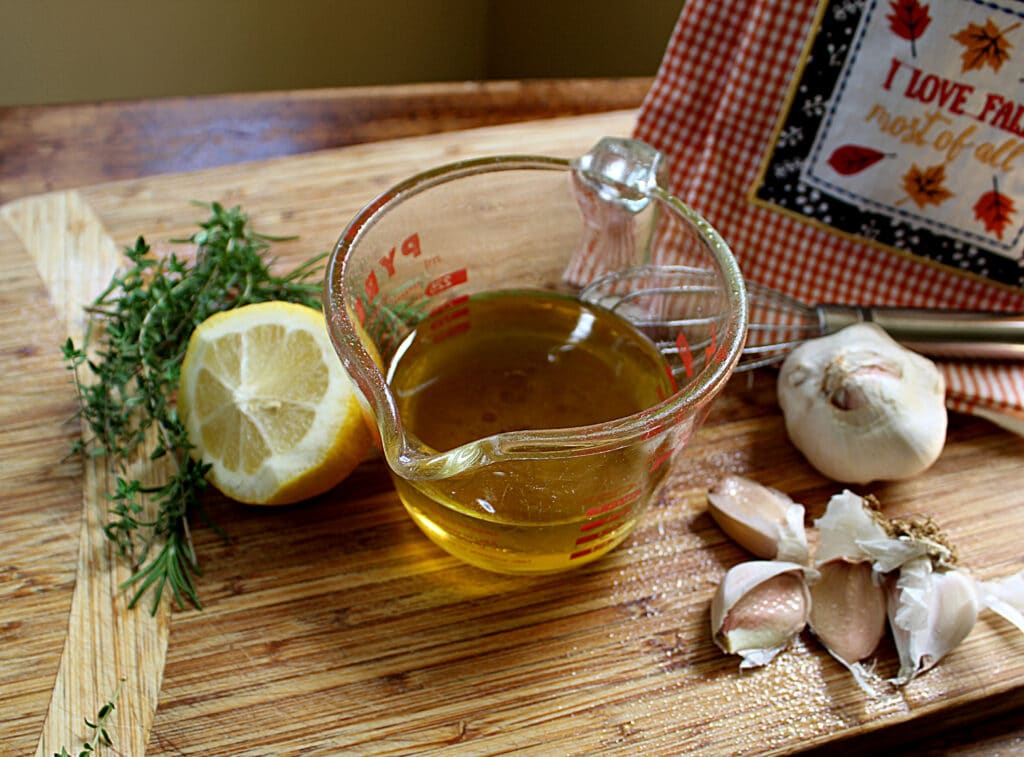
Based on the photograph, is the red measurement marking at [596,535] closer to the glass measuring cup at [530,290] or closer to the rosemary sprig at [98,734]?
the glass measuring cup at [530,290]

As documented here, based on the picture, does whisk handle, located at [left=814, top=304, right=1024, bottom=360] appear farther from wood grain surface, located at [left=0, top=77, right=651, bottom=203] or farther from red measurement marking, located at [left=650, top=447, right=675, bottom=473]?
wood grain surface, located at [left=0, top=77, right=651, bottom=203]

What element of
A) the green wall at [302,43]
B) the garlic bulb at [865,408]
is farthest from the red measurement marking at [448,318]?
the green wall at [302,43]

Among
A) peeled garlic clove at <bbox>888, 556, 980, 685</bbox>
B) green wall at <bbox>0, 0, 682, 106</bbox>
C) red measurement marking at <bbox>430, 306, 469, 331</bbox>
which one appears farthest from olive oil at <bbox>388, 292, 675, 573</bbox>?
green wall at <bbox>0, 0, 682, 106</bbox>

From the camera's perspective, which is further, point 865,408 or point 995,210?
point 995,210

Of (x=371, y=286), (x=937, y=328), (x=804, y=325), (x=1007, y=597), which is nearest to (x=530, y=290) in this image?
(x=371, y=286)

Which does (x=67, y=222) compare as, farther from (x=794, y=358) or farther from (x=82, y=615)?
(x=794, y=358)

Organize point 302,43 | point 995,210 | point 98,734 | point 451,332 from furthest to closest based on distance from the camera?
point 302,43
point 995,210
point 451,332
point 98,734

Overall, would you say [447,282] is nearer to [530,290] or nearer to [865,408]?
[530,290]
